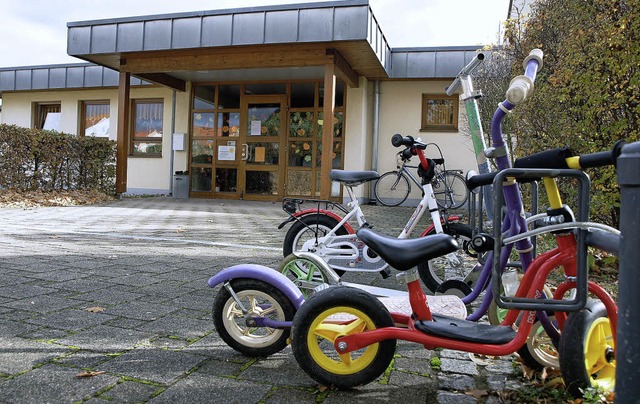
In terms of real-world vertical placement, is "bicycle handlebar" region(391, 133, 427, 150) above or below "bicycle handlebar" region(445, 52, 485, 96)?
below

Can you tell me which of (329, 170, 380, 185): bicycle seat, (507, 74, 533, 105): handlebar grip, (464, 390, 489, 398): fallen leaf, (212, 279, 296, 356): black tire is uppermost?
(507, 74, 533, 105): handlebar grip

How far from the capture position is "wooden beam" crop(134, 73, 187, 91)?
43.8 feet

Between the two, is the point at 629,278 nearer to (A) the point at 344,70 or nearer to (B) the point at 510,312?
(B) the point at 510,312

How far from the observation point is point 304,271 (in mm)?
3621

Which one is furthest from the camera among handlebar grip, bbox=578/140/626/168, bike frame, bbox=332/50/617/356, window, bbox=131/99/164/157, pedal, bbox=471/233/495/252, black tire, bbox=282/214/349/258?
window, bbox=131/99/164/157

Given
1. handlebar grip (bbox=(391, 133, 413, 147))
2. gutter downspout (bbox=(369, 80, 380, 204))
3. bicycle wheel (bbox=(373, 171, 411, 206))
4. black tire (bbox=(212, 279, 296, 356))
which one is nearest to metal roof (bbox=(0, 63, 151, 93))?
gutter downspout (bbox=(369, 80, 380, 204))

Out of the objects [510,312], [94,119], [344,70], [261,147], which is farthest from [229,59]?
[510,312]

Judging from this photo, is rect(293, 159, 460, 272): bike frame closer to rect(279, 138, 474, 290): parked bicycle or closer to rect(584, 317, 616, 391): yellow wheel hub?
rect(279, 138, 474, 290): parked bicycle

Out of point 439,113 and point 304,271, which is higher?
point 439,113

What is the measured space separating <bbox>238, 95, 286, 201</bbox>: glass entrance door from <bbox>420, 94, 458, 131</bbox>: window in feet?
12.0

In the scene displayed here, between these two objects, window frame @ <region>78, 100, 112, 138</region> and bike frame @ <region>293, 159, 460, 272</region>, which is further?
window frame @ <region>78, 100, 112, 138</region>

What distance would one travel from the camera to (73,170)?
12203 mm

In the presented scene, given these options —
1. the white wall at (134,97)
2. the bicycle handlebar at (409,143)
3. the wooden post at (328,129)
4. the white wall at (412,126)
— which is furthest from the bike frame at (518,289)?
the white wall at (134,97)

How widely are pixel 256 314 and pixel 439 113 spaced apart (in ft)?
39.5
